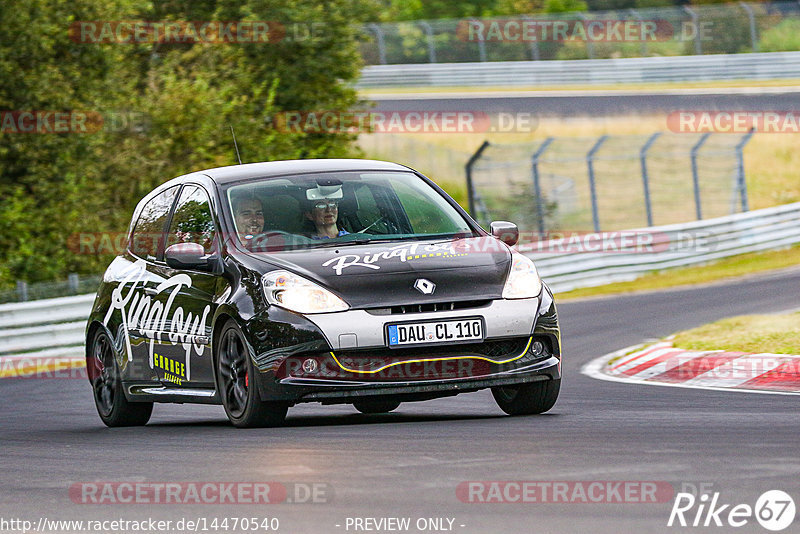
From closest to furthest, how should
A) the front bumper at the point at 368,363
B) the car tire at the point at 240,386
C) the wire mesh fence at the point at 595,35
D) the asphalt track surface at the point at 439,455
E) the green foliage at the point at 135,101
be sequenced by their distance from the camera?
the asphalt track surface at the point at 439,455, the front bumper at the point at 368,363, the car tire at the point at 240,386, the green foliage at the point at 135,101, the wire mesh fence at the point at 595,35

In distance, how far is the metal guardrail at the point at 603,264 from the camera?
1761cm

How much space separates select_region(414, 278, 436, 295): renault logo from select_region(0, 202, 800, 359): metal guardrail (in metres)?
10.5

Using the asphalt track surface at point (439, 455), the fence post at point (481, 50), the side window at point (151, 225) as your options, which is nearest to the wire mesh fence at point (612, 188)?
the fence post at point (481, 50)

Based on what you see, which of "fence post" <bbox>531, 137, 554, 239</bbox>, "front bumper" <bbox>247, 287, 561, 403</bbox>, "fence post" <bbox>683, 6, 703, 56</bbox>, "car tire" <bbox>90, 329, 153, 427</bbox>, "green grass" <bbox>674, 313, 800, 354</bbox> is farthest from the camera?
"fence post" <bbox>683, 6, 703, 56</bbox>

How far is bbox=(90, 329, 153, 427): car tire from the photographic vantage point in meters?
10.0

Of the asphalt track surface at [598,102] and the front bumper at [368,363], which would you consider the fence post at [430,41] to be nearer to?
the asphalt track surface at [598,102]

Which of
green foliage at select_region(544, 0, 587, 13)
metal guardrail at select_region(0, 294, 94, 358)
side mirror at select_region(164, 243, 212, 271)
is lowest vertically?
green foliage at select_region(544, 0, 587, 13)

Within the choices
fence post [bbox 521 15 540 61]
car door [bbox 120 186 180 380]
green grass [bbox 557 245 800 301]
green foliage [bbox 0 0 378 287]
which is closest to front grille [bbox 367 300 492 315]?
car door [bbox 120 186 180 380]

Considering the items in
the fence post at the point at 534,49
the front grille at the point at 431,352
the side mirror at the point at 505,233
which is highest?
the side mirror at the point at 505,233

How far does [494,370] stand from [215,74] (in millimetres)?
20954

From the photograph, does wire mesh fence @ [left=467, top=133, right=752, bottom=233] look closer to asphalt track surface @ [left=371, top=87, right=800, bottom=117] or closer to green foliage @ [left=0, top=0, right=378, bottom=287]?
asphalt track surface @ [left=371, top=87, right=800, bottom=117]

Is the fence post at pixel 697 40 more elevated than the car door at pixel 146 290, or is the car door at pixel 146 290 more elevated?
the car door at pixel 146 290

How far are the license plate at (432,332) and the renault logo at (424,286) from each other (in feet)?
0.57

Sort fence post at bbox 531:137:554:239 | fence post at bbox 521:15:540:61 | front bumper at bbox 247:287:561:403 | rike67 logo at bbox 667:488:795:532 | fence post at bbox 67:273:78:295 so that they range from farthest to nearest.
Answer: fence post at bbox 521:15:540:61
fence post at bbox 531:137:554:239
fence post at bbox 67:273:78:295
front bumper at bbox 247:287:561:403
rike67 logo at bbox 667:488:795:532
